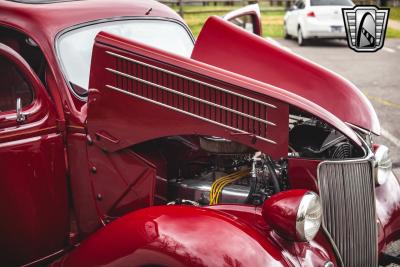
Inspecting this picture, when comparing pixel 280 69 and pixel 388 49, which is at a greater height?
pixel 280 69

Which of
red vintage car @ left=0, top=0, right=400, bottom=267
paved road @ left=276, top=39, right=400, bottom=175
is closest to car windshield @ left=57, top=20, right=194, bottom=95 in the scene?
red vintage car @ left=0, top=0, right=400, bottom=267

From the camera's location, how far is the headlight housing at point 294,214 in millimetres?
2654

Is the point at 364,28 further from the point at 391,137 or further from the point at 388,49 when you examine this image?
the point at 391,137

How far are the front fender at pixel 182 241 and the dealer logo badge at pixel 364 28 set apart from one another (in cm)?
1049

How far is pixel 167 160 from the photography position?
10.9 ft

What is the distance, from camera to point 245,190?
10.2 ft

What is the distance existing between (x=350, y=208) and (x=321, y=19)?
1381 cm

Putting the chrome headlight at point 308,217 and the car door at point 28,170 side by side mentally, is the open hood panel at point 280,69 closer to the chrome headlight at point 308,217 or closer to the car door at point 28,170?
the chrome headlight at point 308,217

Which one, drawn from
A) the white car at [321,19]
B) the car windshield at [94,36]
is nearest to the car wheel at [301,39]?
the white car at [321,19]

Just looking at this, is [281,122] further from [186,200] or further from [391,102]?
[391,102]

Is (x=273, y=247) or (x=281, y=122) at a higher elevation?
(x=281, y=122)

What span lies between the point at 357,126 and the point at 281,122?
86cm

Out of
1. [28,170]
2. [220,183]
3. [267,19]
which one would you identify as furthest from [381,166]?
[267,19]

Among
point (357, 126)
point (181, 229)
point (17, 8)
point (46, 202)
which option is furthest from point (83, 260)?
point (357, 126)
